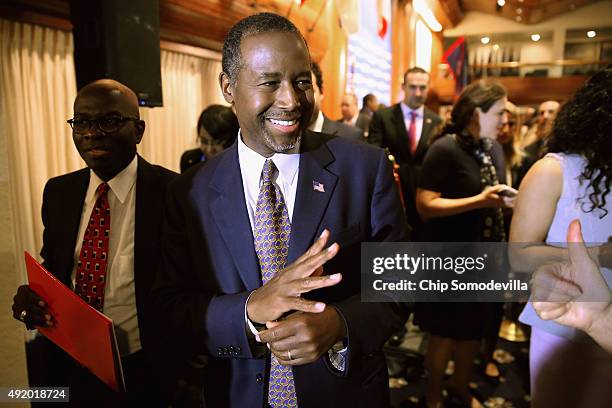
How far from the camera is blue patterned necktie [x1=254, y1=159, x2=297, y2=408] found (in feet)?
3.39

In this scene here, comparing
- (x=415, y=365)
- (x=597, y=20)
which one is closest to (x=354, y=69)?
(x=415, y=365)

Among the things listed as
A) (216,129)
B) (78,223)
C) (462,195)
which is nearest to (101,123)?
(78,223)

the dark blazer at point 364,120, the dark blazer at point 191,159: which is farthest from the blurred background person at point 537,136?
the dark blazer at point 191,159

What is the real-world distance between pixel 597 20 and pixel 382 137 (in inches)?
357

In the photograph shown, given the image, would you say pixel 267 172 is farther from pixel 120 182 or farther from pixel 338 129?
pixel 338 129

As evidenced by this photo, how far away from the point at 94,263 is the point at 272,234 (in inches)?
25.3

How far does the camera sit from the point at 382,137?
3.61 m

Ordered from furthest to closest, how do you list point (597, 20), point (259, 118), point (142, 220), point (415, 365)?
point (597, 20) → point (415, 365) → point (142, 220) → point (259, 118)

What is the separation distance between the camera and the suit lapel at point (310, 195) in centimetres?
103

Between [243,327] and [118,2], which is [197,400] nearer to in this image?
[243,327]

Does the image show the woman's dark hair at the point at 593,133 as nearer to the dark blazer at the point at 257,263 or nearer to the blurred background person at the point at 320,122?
the dark blazer at the point at 257,263

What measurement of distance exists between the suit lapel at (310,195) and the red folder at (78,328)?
476mm

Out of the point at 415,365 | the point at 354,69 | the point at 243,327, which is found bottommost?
the point at 415,365

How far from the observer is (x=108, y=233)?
4.41 feet
